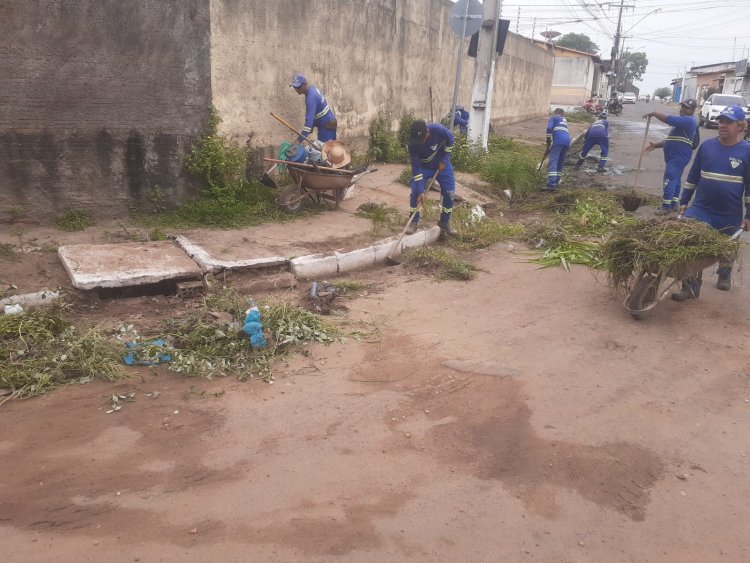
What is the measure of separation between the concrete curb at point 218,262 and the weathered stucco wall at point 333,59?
2.33 m

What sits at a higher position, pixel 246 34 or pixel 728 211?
pixel 246 34

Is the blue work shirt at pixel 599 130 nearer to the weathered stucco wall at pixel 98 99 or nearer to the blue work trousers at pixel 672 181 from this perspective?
the blue work trousers at pixel 672 181

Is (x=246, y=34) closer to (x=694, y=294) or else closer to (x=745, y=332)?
(x=694, y=294)

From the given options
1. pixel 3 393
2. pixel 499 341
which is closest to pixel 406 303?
pixel 499 341

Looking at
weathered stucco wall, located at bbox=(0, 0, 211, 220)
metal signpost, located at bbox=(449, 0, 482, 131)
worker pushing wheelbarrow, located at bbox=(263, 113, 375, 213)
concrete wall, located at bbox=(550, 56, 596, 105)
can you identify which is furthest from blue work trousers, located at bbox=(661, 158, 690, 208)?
concrete wall, located at bbox=(550, 56, 596, 105)

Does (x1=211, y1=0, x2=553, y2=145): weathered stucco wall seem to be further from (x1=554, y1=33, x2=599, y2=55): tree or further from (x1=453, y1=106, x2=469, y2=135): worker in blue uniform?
(x1=554, y1=33, x2=599, y2=55): tree

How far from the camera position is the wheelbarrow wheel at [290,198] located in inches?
309

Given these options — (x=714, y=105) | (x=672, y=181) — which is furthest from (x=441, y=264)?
(x=714, y=105)

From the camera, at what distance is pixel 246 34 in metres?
7.82

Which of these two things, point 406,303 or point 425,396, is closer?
point 425,396

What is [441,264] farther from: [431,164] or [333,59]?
[333,59]

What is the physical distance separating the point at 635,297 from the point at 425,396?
2.62m

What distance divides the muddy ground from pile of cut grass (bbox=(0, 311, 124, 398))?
0.43ft

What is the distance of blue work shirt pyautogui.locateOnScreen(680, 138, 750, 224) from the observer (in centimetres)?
571
